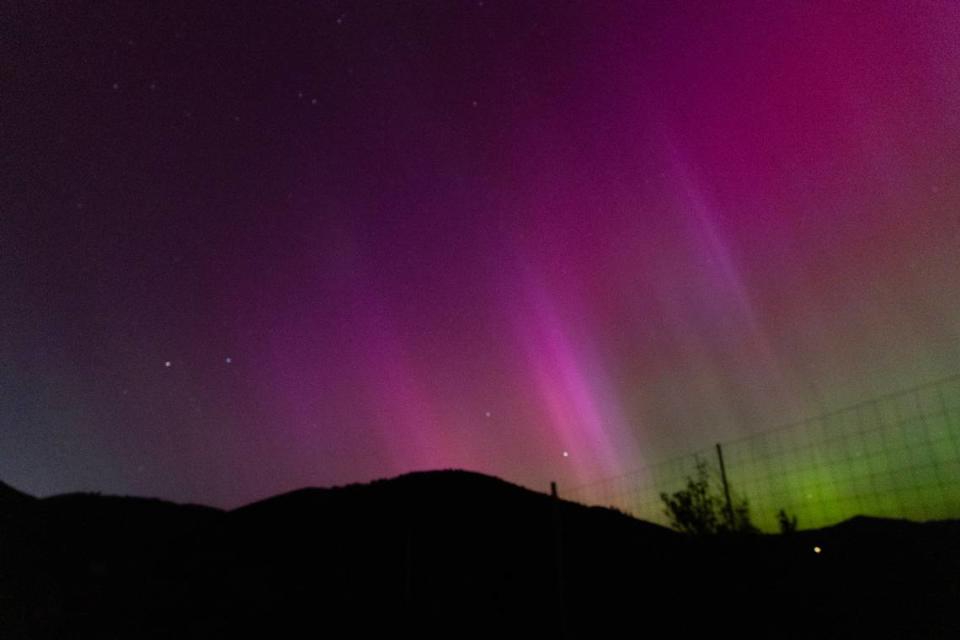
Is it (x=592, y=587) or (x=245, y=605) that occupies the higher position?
(x=245, y=605)

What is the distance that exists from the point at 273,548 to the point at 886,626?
1009 cm

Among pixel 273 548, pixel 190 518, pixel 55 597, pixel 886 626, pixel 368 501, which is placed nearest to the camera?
pixel 886 626

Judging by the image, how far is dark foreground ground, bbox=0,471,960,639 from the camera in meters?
12.2

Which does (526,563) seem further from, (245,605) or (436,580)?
(245,605)

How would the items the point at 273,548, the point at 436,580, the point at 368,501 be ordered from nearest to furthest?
1. the point at 436,580
2. the point at 273,548
3. the point at 368,501

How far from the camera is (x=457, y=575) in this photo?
1314 cm

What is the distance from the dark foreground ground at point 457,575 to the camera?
12180 millimetres

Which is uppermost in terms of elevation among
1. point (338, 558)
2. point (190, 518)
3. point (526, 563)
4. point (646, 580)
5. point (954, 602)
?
point (190, 518)

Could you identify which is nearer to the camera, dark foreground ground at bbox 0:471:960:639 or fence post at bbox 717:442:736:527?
dark foreground ground at bbox 0:471:960:639

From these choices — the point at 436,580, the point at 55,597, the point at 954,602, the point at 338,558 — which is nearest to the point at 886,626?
the point at 954,602

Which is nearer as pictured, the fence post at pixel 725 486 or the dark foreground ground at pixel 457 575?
the dark foreground ground at pixel 457 575

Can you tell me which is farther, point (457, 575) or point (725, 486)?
point (725, 486)

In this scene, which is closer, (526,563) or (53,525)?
(526,563)

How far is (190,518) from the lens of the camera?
19875mm
